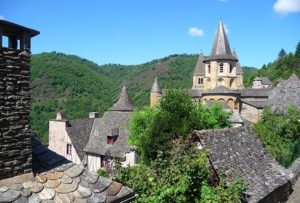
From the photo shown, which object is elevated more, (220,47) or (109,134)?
(220,47)

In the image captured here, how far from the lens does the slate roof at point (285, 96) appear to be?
111 feet

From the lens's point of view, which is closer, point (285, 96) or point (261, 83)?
point (285, 96)

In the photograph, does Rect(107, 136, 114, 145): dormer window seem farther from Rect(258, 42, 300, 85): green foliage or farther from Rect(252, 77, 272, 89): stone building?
Rect(258, 42, 300, 85): green foliage

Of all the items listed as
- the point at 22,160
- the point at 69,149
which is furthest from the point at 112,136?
the point at 22,160

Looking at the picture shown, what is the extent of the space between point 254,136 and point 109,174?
7.80m

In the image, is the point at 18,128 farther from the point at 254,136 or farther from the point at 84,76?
the point at 84,76

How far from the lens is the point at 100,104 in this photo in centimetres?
7681

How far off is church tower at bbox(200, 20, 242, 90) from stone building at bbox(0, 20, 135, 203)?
38.6m

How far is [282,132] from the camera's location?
91.2 ft

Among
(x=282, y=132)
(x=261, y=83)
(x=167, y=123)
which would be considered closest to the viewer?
(x=167, y=123)


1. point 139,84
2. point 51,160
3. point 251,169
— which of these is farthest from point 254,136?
point 139,84

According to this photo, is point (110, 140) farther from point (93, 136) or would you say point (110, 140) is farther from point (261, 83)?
point (261, 83)

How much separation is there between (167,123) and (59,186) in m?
13.7

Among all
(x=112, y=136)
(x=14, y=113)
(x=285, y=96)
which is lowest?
(x=112, y=136)
